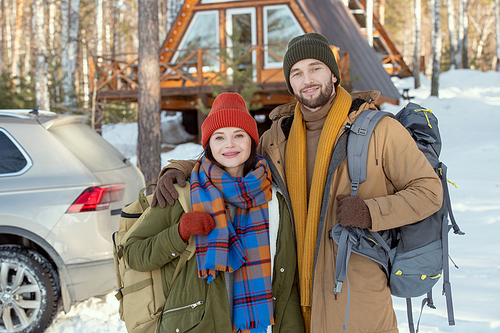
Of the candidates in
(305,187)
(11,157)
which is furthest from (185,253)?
(11,157)

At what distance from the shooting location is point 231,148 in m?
2.33

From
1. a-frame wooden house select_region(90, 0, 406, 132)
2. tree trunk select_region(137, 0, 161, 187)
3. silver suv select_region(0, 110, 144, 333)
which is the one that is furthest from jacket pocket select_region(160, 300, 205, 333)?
a-frame wooden house select_region(90, 0, 406, 132)

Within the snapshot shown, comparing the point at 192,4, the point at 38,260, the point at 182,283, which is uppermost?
the point at 192,4

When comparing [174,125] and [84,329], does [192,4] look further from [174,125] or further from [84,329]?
[84,329]

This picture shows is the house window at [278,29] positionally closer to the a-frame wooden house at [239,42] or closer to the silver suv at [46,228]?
the a-frame wooden house at [239,42]

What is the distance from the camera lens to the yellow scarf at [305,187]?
7.48 feet

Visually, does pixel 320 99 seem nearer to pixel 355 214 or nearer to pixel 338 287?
pixel 355 214

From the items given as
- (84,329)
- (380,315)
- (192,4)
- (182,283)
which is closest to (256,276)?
(182,283)

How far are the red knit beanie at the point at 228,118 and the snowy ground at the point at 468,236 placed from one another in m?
2.29

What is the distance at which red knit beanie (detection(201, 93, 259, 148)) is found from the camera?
2.37 meters

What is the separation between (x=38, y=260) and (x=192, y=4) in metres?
12.6

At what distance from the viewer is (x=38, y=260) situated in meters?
3.62

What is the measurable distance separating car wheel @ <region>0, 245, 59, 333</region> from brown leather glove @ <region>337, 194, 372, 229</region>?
2.73 metres

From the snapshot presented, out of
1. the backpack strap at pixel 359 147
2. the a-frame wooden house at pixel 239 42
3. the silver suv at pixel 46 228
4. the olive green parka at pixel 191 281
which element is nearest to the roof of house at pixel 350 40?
the a-frame wooden house at pixel 239 42
